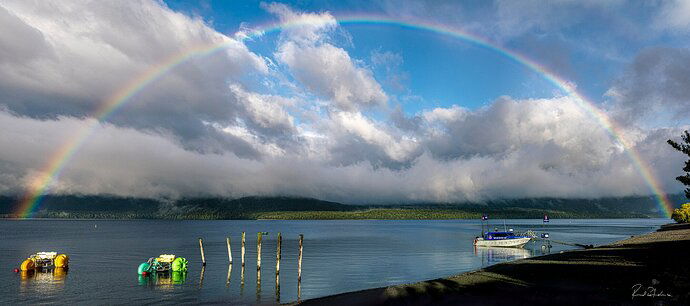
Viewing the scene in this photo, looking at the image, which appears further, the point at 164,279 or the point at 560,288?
the point at 164,279

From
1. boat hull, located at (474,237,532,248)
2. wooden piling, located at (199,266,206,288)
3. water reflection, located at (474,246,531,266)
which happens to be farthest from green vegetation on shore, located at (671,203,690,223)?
wooden piling, located at (199,266,206,288)

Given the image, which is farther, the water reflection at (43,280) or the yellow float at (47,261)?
the yellow float at (47,261)

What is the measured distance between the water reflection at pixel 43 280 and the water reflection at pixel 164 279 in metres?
10.3

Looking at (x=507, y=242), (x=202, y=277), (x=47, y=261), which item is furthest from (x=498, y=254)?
(x=47, y=261)

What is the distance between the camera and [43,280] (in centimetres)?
6625

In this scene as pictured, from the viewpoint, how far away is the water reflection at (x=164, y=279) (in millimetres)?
60916

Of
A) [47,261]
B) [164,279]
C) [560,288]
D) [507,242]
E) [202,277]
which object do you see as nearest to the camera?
[560,288]

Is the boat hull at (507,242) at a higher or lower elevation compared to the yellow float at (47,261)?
lower

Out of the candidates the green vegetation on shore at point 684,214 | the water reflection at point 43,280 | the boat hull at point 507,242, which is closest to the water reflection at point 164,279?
the water reflection at point 43,280

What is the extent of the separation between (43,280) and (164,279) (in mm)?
18412

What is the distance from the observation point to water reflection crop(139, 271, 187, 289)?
200ft

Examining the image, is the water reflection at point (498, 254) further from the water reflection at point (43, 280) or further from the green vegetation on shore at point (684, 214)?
the green vegetation on shore at point (684, 214)

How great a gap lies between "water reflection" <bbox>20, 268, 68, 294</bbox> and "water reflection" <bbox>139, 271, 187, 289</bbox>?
1034 cm

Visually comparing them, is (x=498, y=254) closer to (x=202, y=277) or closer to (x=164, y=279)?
(x=202, y=277)
